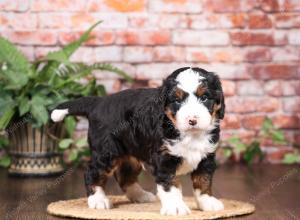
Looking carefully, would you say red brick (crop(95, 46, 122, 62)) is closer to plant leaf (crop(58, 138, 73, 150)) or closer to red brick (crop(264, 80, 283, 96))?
plant leaf (crop(58, 138, 73, 150))

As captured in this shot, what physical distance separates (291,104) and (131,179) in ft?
6.95

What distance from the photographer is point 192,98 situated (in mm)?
2525

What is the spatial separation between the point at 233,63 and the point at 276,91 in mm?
375

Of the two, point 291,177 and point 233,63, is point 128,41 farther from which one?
point 291,177

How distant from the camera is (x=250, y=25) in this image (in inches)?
186

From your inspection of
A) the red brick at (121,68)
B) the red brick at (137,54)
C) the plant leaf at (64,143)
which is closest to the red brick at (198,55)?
the red brick at (137,54)

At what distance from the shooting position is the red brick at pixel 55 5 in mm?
4652

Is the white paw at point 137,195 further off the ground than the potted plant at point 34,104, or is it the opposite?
the potted plant at point 34,104

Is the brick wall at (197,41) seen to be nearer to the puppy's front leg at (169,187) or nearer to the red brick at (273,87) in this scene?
the red brick at (273,87)

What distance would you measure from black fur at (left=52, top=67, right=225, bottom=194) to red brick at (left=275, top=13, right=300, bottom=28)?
7.09 feet

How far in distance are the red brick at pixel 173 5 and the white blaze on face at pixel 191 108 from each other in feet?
7.21

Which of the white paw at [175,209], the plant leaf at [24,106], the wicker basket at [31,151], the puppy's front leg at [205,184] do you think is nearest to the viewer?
the white paw at [175,209]

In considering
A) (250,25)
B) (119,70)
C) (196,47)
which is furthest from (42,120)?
(250,25)

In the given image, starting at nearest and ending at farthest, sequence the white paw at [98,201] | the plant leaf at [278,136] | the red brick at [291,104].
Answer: the white paw at [98,201]
the plant leaf at [278,136]
the red brick at [291,104]
